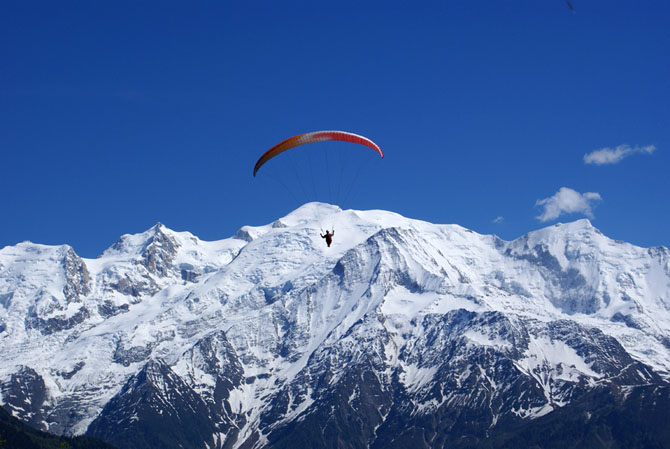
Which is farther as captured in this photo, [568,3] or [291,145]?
[291,145]

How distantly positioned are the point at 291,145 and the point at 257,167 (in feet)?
20.9

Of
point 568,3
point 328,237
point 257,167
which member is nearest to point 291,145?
point 257,167

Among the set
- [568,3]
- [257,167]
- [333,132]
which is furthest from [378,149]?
[568,3]

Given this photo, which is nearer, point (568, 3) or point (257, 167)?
point (568, 3)

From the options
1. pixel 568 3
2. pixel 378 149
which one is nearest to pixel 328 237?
pixel 378 149

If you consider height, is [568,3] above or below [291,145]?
below

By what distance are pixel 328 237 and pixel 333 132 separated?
1811 centimetres

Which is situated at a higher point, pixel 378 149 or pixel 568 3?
pixel 378 149

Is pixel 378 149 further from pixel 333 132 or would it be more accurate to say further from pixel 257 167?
pixel 257 167

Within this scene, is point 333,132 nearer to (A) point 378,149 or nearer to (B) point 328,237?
(A) point 378,149

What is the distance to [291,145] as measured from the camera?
149 meters

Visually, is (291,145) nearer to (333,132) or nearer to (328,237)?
(333,132)

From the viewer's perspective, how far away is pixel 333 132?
494 feet

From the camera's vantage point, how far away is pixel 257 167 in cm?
14938
